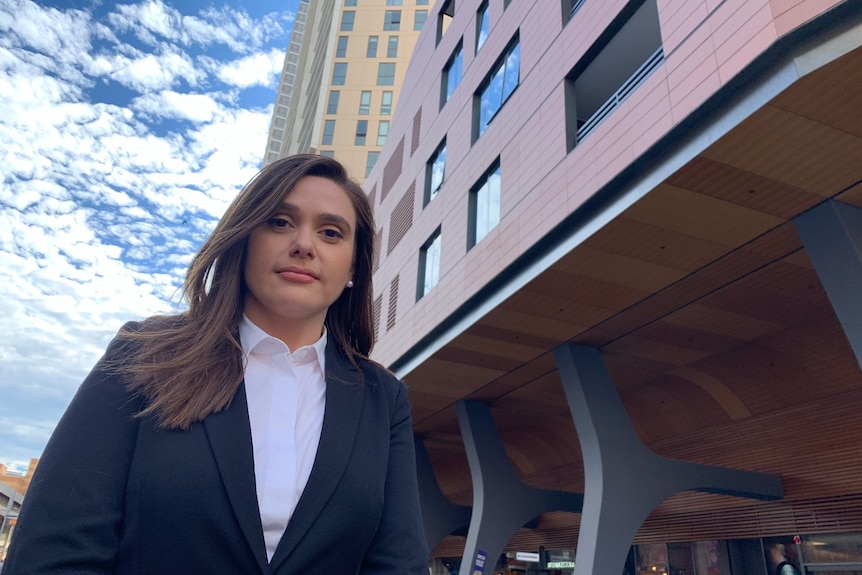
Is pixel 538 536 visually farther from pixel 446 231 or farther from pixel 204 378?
pixel 204 378

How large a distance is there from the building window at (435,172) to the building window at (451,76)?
1791mm

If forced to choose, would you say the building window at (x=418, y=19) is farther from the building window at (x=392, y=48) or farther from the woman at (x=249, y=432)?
the woman at (x=249, y=432)

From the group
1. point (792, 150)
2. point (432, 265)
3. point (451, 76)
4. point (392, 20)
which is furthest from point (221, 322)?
point (392, 20)

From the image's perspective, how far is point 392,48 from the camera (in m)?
46.9

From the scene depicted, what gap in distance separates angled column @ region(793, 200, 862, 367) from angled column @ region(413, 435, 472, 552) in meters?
17.4

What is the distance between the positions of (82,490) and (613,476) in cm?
1265

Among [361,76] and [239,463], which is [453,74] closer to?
[239,463]

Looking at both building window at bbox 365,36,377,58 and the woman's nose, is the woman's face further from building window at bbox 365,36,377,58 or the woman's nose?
building window at bbox 365,36,377,58

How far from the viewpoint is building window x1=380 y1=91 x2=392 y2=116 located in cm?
4494

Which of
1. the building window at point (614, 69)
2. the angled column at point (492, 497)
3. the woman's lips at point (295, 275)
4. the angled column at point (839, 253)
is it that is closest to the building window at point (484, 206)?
the building window at point (614, 69)

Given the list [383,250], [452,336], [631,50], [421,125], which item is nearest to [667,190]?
[631,50]

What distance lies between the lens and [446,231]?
56.4ft

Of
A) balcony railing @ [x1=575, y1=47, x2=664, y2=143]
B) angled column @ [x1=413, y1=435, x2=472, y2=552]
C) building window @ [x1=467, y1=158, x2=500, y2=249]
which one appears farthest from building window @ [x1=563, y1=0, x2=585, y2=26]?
angled column @ [x1=413, y1=435, x2=472, y2=552]

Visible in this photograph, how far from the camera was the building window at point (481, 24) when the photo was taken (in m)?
18.3
